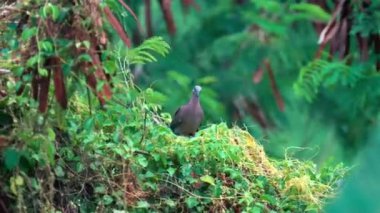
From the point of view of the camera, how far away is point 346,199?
191 inches

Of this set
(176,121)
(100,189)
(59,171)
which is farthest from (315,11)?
(59,171)

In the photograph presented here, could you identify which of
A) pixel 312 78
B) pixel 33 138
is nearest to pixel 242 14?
pixel 312 78

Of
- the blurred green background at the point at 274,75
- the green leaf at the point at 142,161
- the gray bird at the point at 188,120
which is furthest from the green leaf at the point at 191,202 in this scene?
the blurred green background at the point at 274,75

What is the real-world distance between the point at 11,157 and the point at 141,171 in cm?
88

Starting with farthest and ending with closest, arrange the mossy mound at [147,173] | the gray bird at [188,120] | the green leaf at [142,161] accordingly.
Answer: the gray bird at [188,120] → the green leaf at [142,161] → the mossy mound at [147,173]

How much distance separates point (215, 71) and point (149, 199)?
7722 millimetres

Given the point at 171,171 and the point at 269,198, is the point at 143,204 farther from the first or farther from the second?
the point at 269,198

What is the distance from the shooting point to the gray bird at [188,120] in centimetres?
795

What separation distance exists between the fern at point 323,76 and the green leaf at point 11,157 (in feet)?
15.3

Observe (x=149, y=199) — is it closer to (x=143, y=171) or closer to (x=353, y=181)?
(x=143, y=171)

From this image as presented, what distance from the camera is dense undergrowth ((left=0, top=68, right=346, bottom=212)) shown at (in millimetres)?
5988

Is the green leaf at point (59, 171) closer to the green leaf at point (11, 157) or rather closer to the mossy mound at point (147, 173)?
the mossy mound at point (147, 173)

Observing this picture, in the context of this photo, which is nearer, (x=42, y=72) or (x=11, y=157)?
(x=42, y=72)

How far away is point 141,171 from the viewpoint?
20.9 feet
